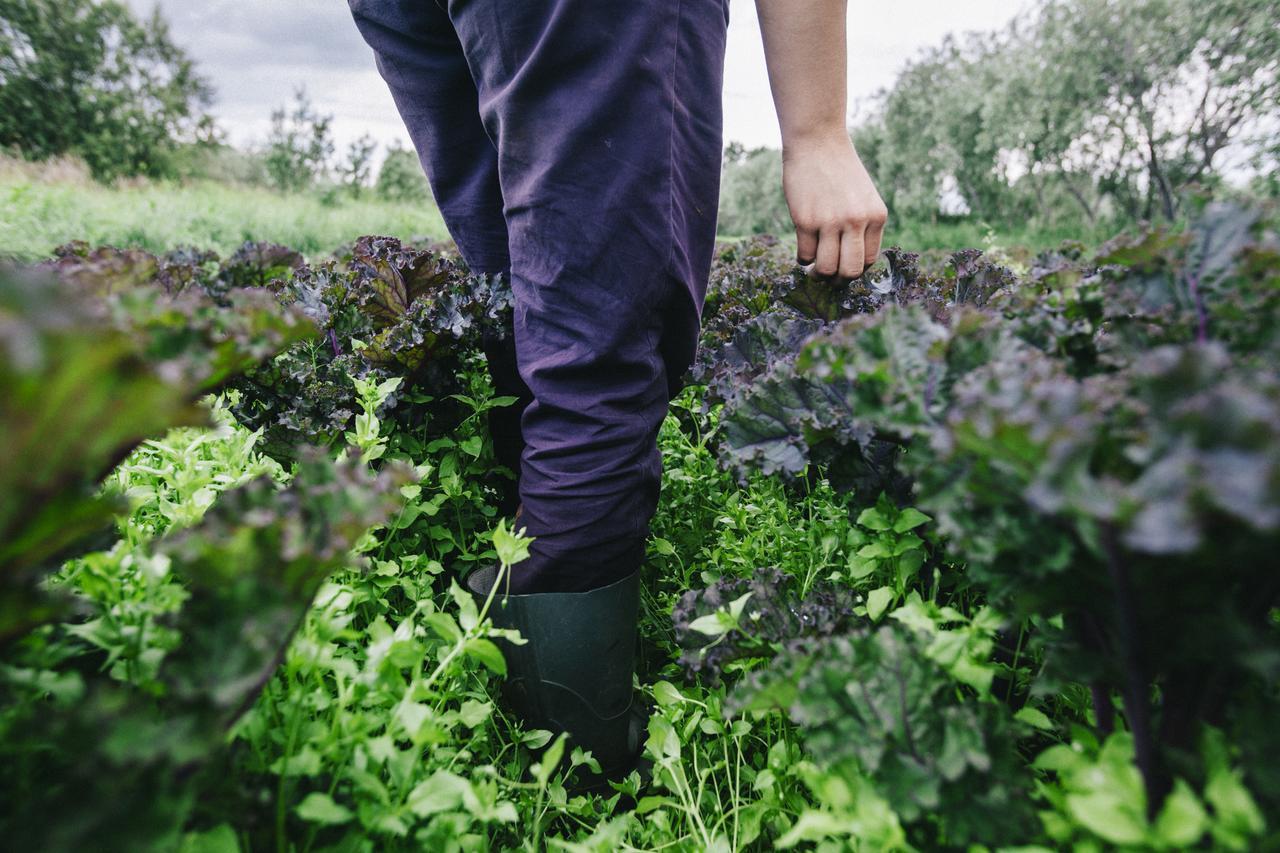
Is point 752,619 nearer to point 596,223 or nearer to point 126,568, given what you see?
point 596,223

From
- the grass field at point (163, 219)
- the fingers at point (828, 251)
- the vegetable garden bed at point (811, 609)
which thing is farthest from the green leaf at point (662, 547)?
the grass field at point (163, 219)

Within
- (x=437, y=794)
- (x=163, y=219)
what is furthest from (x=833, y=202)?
(x=163, y=219)

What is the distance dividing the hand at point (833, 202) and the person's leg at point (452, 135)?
35.8 inches

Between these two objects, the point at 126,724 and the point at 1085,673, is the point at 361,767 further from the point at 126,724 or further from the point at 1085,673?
the point at 1085,673

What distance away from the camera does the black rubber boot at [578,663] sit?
5.00 ft

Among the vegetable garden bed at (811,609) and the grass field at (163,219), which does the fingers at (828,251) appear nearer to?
→ the vegetable garden bed at (811,609)

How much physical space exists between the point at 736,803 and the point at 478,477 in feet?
4.03

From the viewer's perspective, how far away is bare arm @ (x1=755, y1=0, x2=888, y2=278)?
1517 millimetres

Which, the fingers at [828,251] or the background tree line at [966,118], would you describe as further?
the background tree line at [966,118]

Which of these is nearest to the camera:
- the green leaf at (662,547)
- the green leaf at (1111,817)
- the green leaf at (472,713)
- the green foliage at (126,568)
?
the green foliage at (126,568)

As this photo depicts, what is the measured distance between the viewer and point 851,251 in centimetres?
171

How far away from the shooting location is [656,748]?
138 cm

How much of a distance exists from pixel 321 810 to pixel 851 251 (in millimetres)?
1524

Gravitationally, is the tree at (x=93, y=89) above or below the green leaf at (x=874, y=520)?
above
